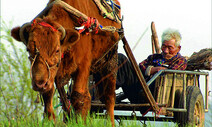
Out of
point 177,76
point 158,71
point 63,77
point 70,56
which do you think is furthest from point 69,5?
point 177,76

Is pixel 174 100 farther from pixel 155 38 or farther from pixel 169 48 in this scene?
pixel 155 38

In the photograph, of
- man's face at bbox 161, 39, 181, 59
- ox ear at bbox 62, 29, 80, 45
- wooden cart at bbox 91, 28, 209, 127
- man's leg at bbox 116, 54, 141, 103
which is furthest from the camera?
man's face at bbox 161, 39, 181, 59

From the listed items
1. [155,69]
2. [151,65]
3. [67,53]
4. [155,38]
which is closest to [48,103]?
[67,53]

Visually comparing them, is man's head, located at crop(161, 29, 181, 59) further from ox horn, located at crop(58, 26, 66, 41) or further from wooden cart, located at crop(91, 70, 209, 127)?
ox horn, located at crop(58, 26, 66, 41)

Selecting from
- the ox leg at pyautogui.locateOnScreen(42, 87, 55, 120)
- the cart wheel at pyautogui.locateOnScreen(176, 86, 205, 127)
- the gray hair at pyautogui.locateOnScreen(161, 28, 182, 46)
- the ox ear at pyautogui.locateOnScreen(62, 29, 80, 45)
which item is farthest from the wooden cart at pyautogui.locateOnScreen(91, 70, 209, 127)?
the ox ear at pyautogui.locateOnScreen(62, 29, 80, 45)

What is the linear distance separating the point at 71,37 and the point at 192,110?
3.14 m

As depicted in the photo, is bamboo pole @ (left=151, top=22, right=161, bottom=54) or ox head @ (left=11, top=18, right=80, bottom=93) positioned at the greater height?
bamboo pole @ (left=151, top=22, right=161, bottom=54)

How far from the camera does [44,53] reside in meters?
3.81

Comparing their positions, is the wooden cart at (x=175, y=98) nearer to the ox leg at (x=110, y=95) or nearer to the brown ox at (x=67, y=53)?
the ox leg at (x=110, y=95)

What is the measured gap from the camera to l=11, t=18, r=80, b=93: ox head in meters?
3.77

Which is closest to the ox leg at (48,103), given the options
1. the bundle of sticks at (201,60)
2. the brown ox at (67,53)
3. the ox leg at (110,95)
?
the brown ox at (67,53)

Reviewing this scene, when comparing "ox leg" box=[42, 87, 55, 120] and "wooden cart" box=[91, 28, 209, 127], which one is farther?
"wooden cart" box=[91, 28, 209, 127]

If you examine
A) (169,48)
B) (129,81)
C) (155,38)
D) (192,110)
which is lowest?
(192,110)

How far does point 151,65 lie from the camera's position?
6.63m
